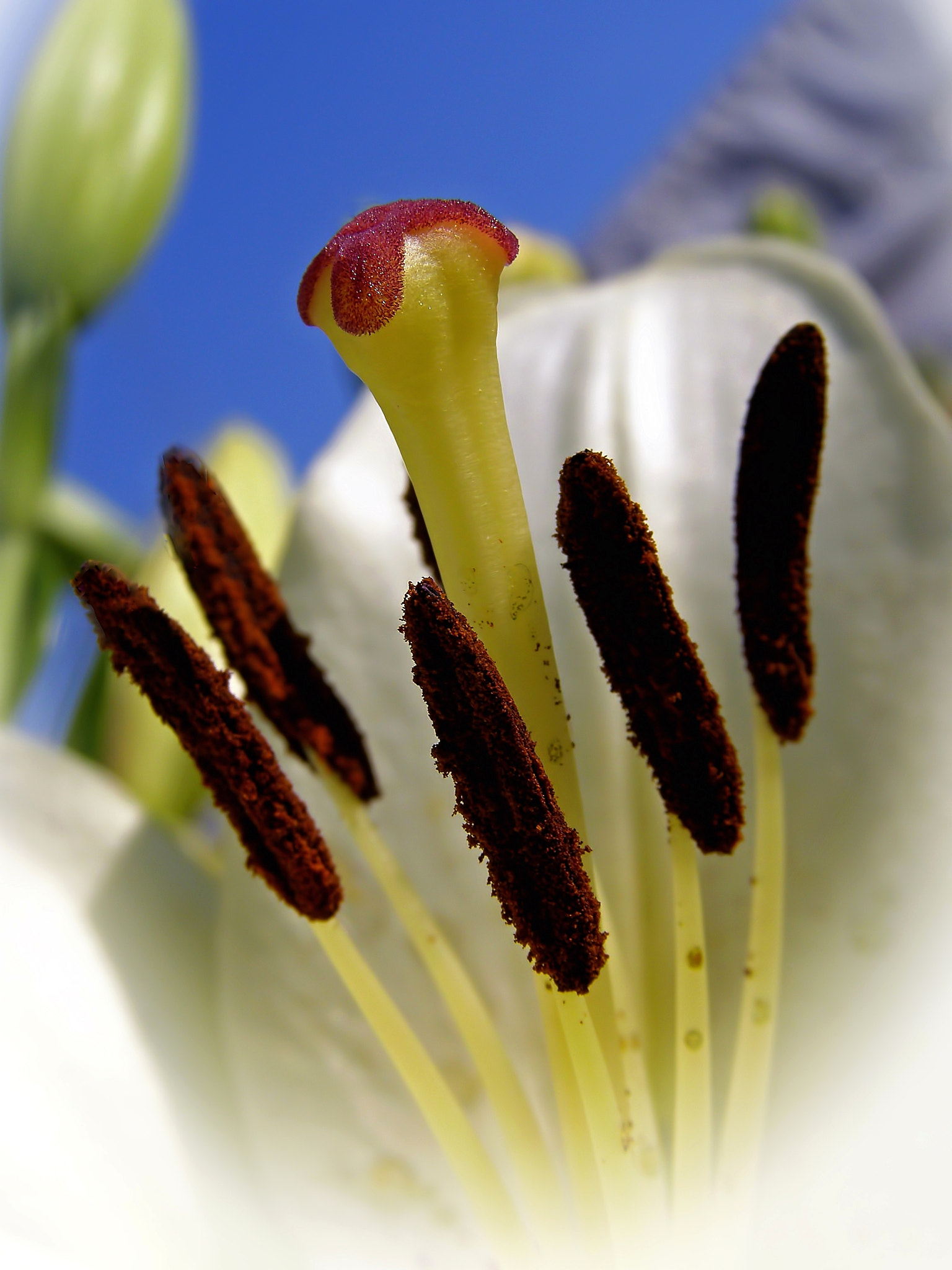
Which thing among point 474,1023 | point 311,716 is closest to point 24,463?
point 311,716

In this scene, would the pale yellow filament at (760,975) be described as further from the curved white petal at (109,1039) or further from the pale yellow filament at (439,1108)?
the curved white petal at (109,1039)

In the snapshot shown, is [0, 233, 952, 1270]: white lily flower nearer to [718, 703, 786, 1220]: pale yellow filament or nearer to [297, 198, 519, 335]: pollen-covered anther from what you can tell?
[718, 703, 786, 1220]: pale yellow filament

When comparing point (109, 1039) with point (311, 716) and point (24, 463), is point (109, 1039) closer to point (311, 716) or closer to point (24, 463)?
point (311, 716)

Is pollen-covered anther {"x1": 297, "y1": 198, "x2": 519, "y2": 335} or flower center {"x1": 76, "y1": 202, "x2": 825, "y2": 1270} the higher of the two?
pollen-covered anther {"x1": 297, "y1": 198, "x2": 519, "y2": 335}

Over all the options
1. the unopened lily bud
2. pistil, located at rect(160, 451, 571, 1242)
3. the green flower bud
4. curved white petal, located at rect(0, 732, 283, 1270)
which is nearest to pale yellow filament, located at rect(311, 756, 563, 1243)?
pistil, located at rect(160, 451, 571, 1242)

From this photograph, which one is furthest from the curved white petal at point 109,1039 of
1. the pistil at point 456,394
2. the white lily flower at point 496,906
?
the pistil at point 456,394

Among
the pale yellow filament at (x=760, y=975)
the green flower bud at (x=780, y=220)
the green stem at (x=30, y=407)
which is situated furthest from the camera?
the green flower bud at (x=780, y=220)
